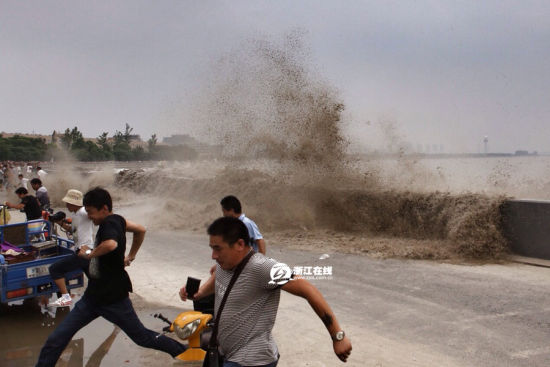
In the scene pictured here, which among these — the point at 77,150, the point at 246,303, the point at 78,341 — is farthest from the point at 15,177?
the point at 246,303

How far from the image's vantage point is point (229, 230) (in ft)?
7.91

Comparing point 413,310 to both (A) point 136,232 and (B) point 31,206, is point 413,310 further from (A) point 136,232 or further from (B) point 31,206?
(B) point 31,206

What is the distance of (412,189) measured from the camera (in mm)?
12109

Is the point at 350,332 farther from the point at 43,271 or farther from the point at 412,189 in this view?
the point at 412,189

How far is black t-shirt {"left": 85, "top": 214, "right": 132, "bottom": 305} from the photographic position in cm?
382

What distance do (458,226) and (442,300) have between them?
3449mm

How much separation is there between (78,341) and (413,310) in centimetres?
418

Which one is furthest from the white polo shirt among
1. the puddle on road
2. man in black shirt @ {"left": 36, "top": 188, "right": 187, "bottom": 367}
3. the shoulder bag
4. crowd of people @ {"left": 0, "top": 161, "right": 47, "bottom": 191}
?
crowd of people @ {"left": 0, "top": 161, "right": 47, "bottom": 191}

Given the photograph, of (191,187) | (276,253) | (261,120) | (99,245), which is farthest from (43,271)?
(191,187)

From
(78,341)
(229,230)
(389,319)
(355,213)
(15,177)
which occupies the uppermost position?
(229,230)

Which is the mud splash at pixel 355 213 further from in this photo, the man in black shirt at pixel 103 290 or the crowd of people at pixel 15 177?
the crowd of people at pixel 15 177

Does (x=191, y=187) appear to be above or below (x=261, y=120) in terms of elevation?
below

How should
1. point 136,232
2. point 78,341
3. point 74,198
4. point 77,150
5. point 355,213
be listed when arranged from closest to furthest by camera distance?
point 136,232
point 78,341
point 74,198
point 355,213
point 77,150

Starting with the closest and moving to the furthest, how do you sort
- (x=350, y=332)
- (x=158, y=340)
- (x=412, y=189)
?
(x=158, y=340), (x=350, y=332), (x=412, y=189)
